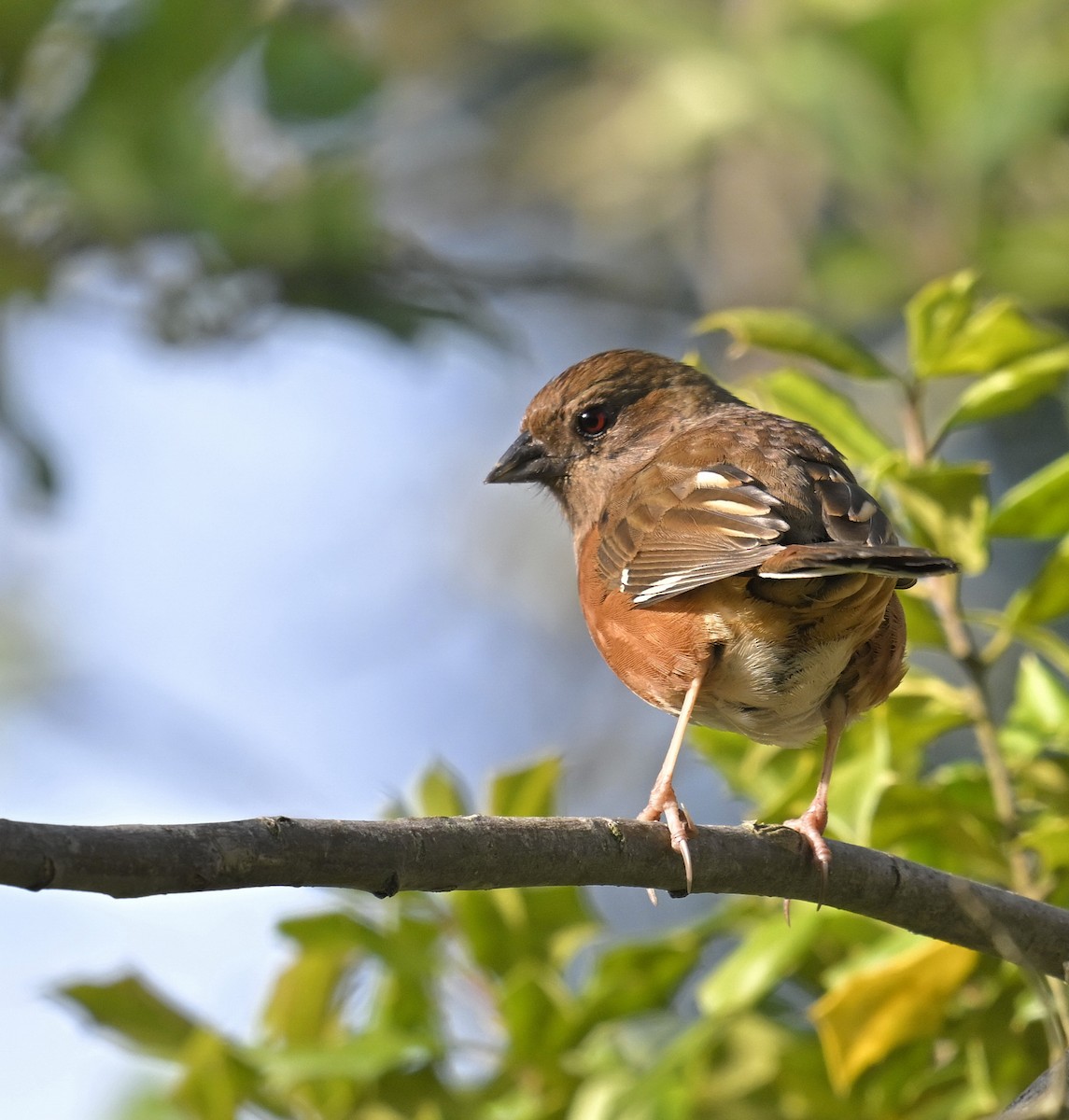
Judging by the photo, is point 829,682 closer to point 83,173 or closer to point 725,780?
point 725,780

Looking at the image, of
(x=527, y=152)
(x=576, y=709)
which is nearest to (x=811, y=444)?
(x=527, y=152)

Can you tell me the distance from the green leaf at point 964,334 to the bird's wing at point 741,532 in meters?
0.32

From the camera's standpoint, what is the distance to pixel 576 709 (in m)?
9.38

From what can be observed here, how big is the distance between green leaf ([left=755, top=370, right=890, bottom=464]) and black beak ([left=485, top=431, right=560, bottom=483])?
123 cm

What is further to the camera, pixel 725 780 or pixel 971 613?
pixel 725 780

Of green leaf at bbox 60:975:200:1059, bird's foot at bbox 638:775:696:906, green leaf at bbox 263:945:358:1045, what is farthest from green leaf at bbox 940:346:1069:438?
green leaf at bbox 60:975:200:1059

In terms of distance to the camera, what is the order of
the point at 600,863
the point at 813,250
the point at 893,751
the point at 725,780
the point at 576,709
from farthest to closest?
the point at 576,709 < the point at 813,250 < the point at 725,780 < the point at 893,751 < the point at 600,863

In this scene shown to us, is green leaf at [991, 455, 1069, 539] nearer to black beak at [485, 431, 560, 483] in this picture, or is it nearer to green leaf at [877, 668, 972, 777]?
green leaf at [877, 668, 972, 777]

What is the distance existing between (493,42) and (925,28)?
4823 millimetres

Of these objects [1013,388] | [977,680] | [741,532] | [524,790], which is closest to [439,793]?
[524,790]

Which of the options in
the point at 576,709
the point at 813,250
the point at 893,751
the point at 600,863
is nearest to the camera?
the point at 600,863

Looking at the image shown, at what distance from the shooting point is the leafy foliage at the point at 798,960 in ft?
9.31

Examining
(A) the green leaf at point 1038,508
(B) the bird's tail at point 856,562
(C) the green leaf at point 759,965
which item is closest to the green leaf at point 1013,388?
(A) the green leaf at point 1038,508

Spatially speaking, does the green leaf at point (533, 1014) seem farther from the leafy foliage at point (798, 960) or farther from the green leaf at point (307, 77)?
the green leaf at point (307, 77)
